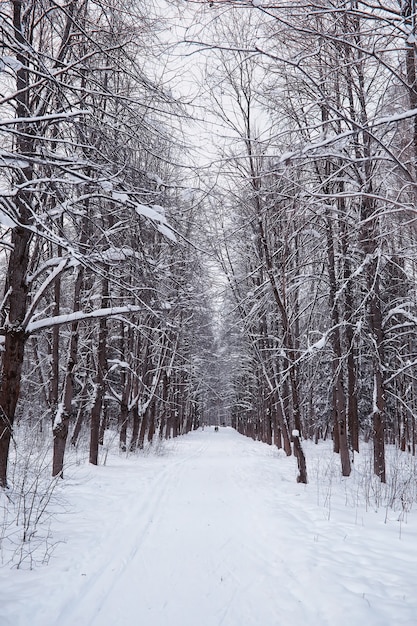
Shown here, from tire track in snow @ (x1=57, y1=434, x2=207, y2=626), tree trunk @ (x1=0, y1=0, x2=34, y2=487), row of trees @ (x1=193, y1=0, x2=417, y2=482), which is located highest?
row of trees @ (x1=193, y1=0, x2=417, y2=482)

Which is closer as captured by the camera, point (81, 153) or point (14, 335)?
point (81, 153)

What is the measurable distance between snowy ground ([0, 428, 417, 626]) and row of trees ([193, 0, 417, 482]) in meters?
3.55

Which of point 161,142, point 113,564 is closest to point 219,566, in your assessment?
point 113,564

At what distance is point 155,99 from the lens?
482cm

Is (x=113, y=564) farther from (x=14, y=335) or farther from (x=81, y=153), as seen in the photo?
(x=81, y=153)

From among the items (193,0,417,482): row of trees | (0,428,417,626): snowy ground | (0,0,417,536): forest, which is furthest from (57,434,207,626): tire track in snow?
(193,0,417,482): row of trees

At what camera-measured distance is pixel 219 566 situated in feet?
14.6

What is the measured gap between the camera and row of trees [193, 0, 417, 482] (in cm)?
369

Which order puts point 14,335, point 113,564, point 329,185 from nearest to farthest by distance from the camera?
point 113,564
point 14,335
point 329,185

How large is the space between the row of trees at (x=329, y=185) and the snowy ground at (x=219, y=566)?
11.7ft

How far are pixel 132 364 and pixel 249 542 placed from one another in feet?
39.6

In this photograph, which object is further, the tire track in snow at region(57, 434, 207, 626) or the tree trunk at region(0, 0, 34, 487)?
the tree trunk at region(0, 0, 34, 487)

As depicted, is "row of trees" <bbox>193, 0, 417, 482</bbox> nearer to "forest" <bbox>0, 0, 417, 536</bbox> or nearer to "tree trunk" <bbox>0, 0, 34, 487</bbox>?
"forest" <bbox>0, 0, 417, 536</bbox>

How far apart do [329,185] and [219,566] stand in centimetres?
919
